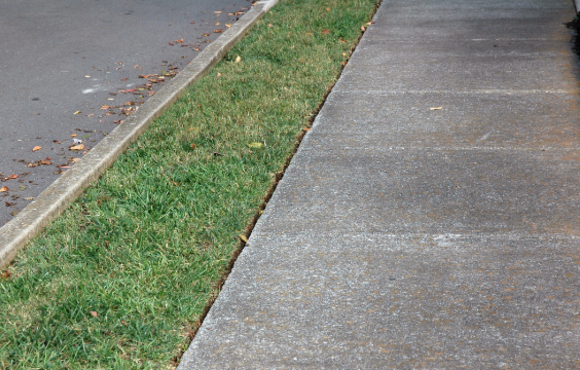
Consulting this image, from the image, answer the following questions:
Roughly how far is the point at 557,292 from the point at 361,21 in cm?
613

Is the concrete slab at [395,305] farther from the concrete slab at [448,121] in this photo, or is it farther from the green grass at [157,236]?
the concrete slab at [448,121]

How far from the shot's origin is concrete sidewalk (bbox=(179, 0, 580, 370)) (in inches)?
110

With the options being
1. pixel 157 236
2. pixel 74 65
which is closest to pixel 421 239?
pixel 157 236

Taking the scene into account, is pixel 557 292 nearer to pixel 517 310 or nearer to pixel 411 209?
pixel 517 310

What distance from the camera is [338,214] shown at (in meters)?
3.90

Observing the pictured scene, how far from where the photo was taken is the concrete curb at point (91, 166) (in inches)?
146

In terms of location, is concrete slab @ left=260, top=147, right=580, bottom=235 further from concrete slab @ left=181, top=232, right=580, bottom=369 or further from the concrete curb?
the concrete curb

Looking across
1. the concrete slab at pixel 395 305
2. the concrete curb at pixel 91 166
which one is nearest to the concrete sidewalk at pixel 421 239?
the concrete slab at pixel 395 305

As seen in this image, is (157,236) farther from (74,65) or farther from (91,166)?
(74,65)

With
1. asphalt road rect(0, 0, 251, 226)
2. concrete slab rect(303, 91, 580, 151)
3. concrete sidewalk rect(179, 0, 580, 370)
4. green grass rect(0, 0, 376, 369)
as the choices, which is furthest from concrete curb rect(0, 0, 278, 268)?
concrete slab rect(303, 91, 580, 151)

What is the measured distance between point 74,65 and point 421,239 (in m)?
5.25

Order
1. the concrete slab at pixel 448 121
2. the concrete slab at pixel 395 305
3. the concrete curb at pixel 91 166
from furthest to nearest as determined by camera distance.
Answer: the concrete slab at pixel 448 121 → the concrete curb at pixel 91 166 → the concrete slab at pixel 395 305

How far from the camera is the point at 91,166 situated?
4520 mm

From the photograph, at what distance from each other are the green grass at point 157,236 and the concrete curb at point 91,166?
2.8 inches
